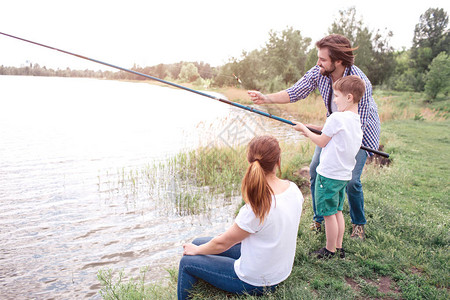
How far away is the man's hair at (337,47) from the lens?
279 centimetres

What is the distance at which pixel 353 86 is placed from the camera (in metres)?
2.68

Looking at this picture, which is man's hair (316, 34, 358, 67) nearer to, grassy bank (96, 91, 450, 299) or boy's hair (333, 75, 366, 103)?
boy's hair (333, 75, 366, 103)

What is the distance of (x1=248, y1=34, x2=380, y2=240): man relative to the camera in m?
2.84

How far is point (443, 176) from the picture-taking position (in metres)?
5.93

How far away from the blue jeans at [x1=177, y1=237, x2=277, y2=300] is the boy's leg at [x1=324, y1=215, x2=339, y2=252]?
843 mm

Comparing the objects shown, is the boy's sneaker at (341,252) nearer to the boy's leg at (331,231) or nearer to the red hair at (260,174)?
the boy's leg at (331,231)

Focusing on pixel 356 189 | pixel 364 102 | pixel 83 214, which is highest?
pixel 364 102

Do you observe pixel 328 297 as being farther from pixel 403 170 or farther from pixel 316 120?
pixel 316 120

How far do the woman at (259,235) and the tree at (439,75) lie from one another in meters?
24.6

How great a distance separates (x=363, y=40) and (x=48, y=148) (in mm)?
31156

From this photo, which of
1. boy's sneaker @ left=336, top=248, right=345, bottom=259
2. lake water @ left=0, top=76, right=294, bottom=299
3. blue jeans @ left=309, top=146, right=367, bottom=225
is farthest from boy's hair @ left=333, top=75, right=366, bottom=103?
lake water @ left=0, top=76, right=294, bottom=299

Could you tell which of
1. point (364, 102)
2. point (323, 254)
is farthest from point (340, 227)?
point (364, 102)

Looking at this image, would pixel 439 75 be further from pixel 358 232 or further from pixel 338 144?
pixel 338 144

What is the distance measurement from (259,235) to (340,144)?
1.09m
